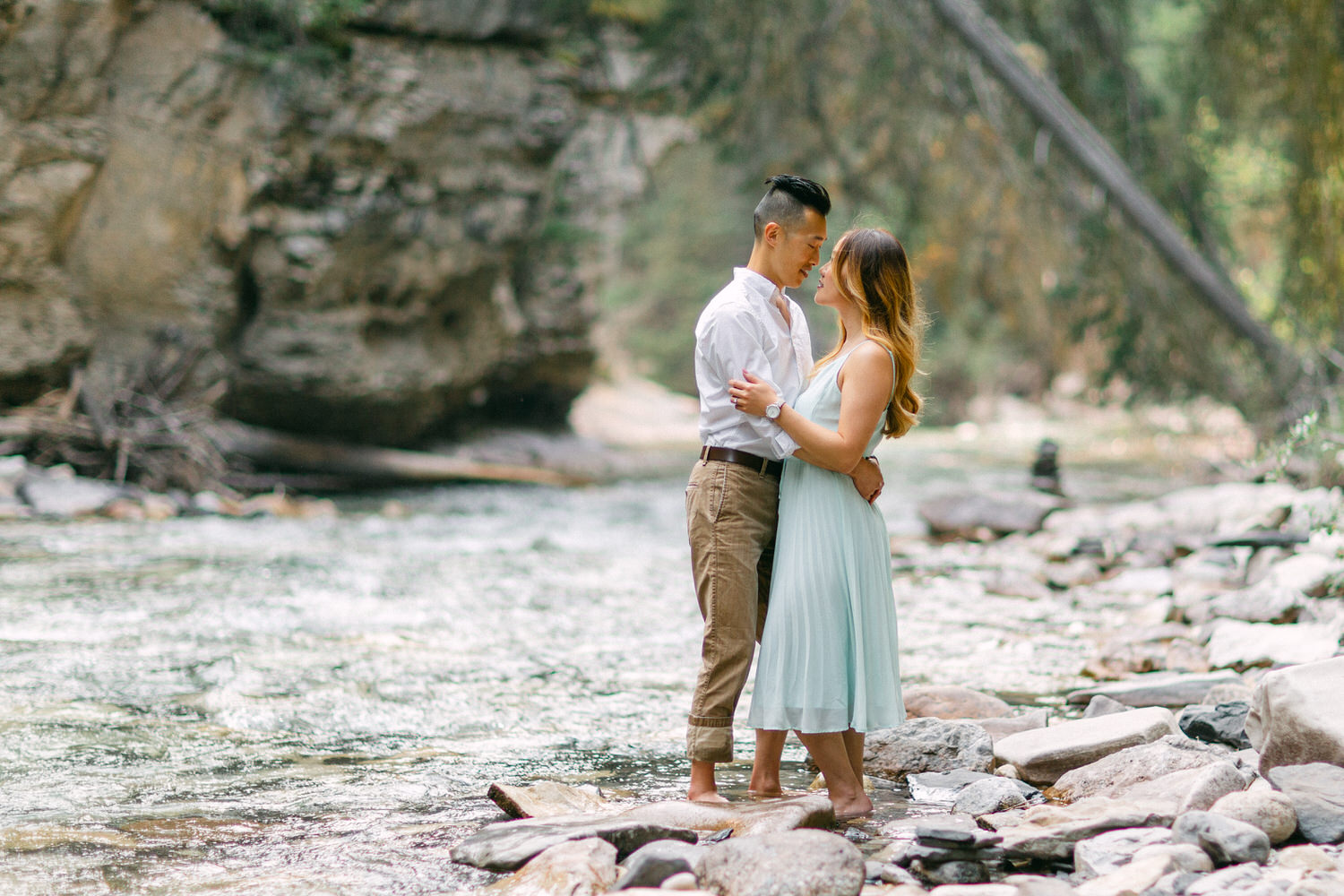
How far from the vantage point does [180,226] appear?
37.0ft

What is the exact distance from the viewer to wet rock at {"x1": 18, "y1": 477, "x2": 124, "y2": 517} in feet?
30.2

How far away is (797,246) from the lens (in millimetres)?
3273

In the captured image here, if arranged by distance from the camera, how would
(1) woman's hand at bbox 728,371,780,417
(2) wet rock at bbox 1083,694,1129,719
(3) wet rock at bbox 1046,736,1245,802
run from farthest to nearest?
1. (2) wet rock at bbox 1083,694,1129,719
2. (3) wet rock at bbox 1046,736,1245,802
3. (1) woman's hand at bbox 728,371,780,417

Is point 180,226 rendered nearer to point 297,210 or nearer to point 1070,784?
point 297,210

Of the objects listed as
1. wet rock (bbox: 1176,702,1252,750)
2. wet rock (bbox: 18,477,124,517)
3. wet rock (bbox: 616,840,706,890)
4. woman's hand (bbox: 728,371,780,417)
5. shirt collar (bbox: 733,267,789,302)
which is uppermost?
shirt collar (bbox: 733,267,789,302)

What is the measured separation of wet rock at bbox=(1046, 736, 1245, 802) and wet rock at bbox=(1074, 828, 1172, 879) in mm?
434

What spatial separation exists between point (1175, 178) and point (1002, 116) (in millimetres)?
2087

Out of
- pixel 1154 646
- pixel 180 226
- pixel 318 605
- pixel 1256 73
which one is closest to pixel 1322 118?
pixel 1256 73

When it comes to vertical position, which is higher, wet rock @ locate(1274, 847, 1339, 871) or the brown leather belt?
the brown leather belt

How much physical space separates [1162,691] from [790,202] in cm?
239

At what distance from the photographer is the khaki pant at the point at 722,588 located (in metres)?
3.19

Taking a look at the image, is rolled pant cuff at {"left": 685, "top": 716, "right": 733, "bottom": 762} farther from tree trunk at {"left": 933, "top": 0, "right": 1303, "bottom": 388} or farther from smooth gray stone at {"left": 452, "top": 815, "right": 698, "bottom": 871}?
tree trunk at {"left": 933, "top": 0, "right": 1303, "bottom": 388}

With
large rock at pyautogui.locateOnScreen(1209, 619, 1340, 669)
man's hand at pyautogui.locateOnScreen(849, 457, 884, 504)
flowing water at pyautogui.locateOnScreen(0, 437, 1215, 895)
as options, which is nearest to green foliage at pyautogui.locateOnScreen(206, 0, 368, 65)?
flowing water at pyautogui.locateOnScreen(0, 437, 1215, 895)

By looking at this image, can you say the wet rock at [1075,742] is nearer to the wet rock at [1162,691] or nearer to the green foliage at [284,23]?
the wet rock at [1162,691]
